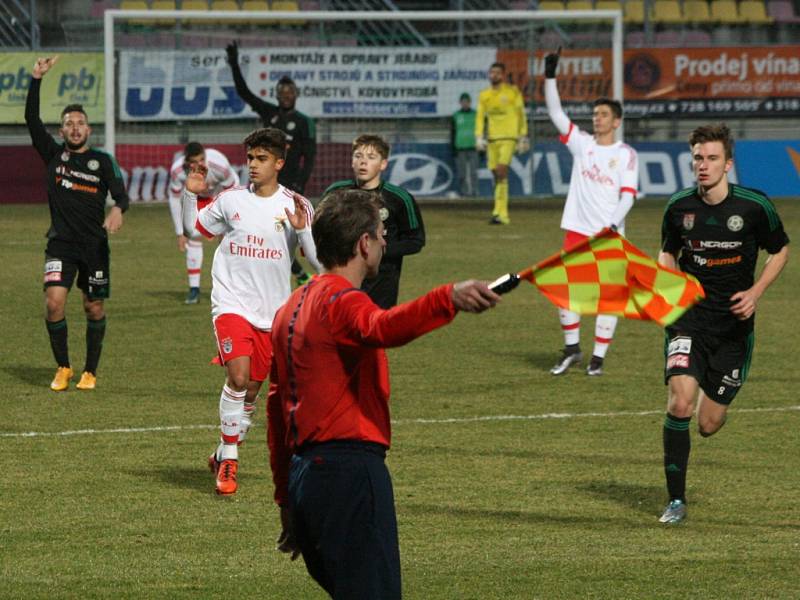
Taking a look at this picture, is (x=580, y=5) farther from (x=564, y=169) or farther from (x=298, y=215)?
(x=298, y=215)

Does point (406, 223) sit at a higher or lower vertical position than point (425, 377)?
higher

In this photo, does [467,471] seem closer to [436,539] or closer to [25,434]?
[436,539]

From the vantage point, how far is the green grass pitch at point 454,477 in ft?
23.2

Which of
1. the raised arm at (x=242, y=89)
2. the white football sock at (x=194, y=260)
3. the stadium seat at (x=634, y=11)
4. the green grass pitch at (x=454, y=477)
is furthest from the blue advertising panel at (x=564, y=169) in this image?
the green grass pitch at (x=454, y=477)

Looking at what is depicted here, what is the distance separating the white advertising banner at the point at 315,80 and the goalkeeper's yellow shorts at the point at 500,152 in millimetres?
2797

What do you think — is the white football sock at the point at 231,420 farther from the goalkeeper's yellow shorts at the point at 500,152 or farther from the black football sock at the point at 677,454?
the goalkeeper's yellow shorts at the point at 500,152

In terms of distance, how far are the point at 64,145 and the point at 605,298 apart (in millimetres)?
8417

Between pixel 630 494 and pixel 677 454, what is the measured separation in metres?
0.73

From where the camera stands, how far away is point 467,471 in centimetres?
937

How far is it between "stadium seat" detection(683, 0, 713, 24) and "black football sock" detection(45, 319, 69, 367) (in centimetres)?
2691

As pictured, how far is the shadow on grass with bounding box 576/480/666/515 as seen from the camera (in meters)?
8.49

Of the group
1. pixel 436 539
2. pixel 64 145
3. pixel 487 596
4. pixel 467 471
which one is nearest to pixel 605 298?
pixel 487 596

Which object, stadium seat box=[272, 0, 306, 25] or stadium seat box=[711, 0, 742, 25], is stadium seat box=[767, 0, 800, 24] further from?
stadium seat box=[272, 0, 306, 25]

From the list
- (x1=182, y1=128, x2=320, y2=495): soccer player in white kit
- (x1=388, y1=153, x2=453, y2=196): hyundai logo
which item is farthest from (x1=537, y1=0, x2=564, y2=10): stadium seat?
(x1=182, y1=128, x2=320, y2=495): soccer player in white kit
